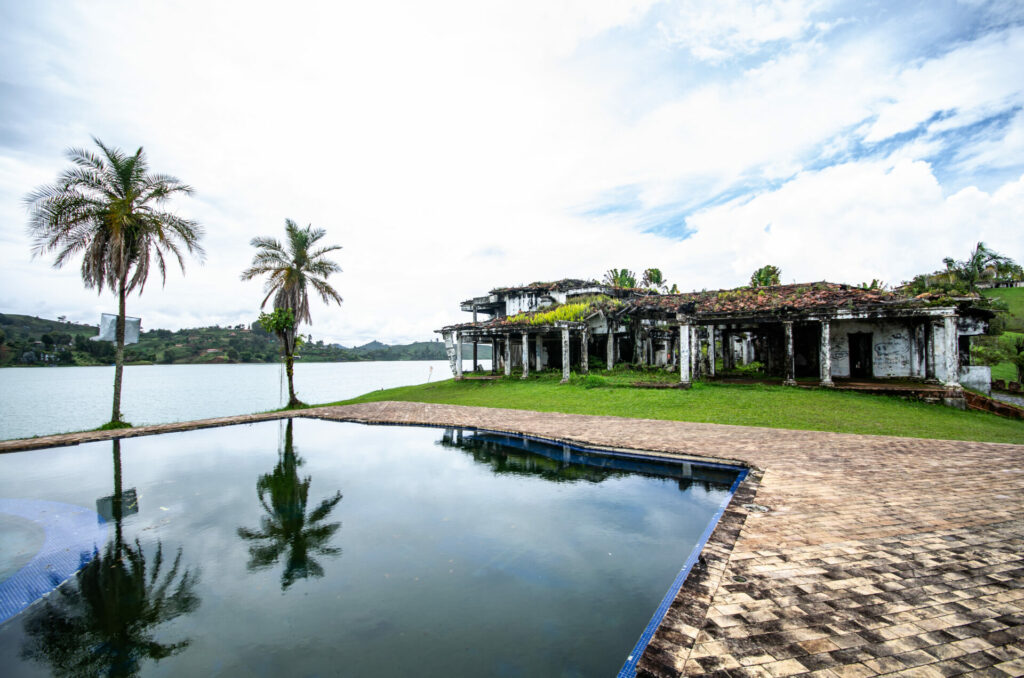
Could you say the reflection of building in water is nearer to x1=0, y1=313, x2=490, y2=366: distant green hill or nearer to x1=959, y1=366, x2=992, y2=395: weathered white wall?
x1=959, y1=366, x2=992, y2=395: weathered white wall

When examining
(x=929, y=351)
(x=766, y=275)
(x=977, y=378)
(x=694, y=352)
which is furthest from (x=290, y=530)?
(x=766, y=275)

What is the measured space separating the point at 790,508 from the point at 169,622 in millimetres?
7857

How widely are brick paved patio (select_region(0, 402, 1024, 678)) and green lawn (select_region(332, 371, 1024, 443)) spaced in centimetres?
278

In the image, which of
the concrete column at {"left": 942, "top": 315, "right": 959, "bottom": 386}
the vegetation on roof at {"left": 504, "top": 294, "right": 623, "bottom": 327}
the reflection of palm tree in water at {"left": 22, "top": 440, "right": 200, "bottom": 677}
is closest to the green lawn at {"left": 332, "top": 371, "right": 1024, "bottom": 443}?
the concrete column at {"left": 942, "top": 315, "right": 959, "bottom": 386}

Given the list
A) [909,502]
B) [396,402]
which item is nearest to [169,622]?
[909,502]

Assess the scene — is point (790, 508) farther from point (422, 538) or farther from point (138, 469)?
point (138, 469)

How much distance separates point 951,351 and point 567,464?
15085 millimetres

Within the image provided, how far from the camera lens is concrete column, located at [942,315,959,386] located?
15117mm

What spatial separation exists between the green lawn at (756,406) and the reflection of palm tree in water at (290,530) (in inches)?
417

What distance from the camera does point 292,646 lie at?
4164 mm

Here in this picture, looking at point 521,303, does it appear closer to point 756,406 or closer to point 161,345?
point 756,406

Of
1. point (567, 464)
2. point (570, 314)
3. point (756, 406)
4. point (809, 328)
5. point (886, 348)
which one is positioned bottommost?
point (567, 464)

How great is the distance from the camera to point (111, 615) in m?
4.73

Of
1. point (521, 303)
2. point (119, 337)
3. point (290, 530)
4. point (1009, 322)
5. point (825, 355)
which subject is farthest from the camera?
point (1009, 322)
